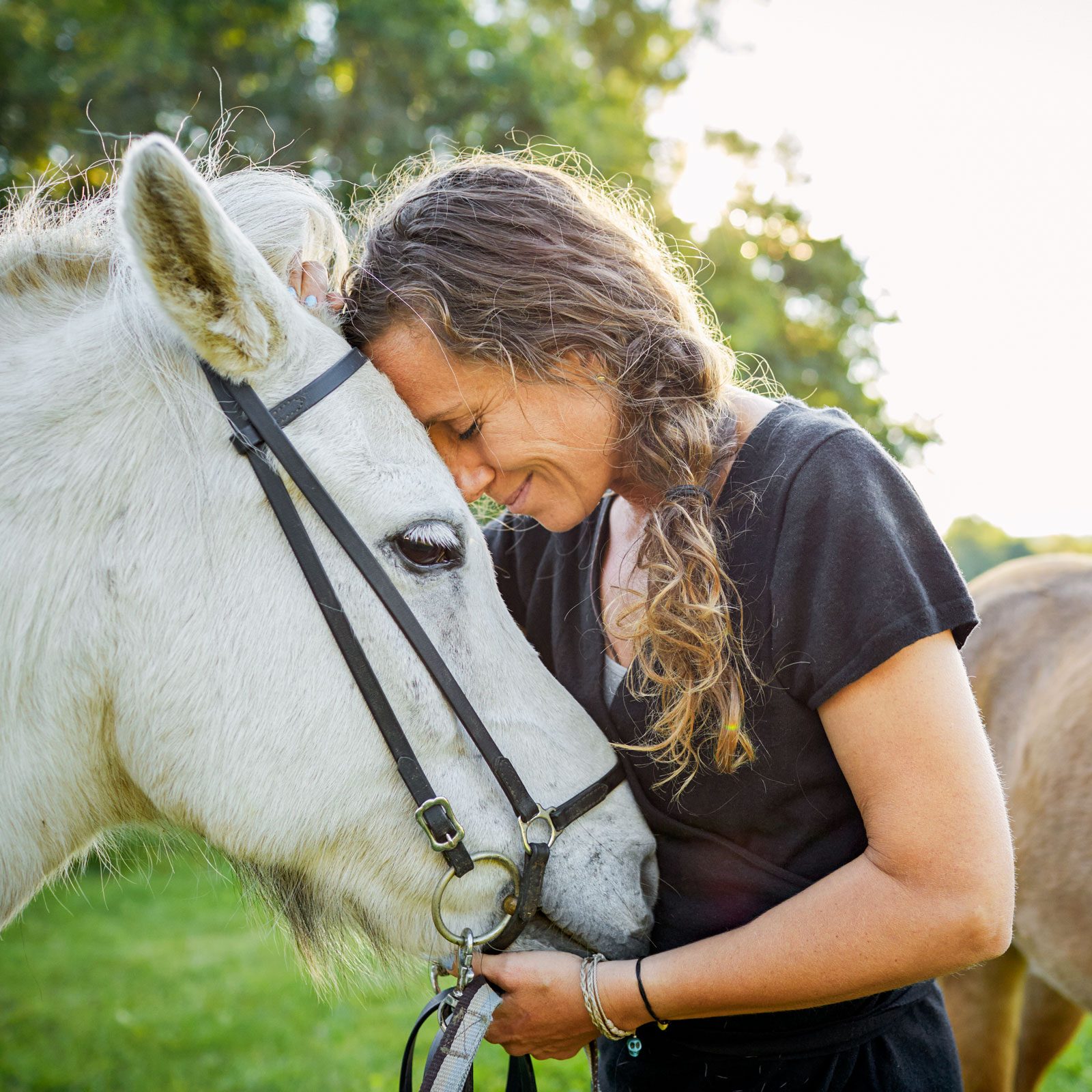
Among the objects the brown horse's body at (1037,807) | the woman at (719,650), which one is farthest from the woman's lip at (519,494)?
the brown horse's body at (1037,807)

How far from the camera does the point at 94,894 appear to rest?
1068 cm

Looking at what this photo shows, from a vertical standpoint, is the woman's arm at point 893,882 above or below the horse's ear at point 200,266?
below

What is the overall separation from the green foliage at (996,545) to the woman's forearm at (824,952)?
500cm

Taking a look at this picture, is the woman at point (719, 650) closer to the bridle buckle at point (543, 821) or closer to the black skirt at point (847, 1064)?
the black skirt at point (847, 1064)

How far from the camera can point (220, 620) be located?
4.61ft

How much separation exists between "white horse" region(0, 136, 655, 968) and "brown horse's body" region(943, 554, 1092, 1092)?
89.7 inches

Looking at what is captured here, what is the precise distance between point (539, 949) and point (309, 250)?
1.39m

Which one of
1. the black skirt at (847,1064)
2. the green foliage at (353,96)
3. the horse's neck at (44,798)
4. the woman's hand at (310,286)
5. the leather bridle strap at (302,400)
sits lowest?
the black skirt at (847,1064)

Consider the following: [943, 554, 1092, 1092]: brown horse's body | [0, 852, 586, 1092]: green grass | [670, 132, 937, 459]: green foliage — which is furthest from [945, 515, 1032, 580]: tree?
[0, 852, 586, 1092]: green grass

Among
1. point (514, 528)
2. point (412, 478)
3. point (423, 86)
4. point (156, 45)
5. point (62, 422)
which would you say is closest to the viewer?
point (62, 422)

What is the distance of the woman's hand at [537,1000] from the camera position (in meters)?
1.48

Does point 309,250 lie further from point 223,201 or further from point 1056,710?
point 1056,710

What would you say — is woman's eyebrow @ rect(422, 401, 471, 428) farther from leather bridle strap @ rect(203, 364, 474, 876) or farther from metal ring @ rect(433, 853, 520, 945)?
metal ring @ rect(433, 853, 520, 945)

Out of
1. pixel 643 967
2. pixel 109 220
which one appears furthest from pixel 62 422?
pixel 643 967
